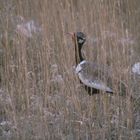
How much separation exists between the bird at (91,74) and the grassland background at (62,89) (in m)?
0.06

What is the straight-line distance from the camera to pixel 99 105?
3383 mm

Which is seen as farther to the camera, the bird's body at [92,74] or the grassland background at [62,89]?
the bird's body at [92,74]

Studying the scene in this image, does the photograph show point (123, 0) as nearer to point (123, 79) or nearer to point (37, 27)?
point (37, 27)

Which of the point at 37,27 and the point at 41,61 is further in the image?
the point at 37,27

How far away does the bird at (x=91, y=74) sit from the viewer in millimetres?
3297

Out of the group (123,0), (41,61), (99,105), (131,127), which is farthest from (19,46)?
(123,0)

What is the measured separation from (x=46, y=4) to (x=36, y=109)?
1208 millimetres

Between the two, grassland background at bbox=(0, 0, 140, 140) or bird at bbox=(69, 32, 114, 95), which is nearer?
grassland background at bbox=(0, 0, 140, 140)

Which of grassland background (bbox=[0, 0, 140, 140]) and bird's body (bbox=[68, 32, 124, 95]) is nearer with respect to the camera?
grassland background (bbox=[0, 0, 140, 140])

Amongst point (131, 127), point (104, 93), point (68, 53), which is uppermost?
point (68, 53)

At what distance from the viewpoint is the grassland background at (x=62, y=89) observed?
3109 mm

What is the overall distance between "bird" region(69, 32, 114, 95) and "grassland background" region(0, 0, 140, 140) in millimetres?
60

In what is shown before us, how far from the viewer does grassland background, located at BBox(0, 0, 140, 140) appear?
122 inches

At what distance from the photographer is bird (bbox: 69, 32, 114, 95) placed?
3.30 meters
